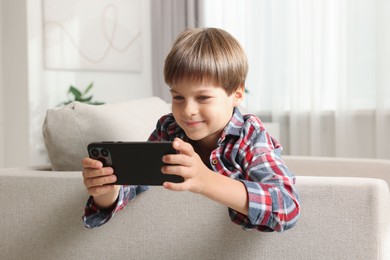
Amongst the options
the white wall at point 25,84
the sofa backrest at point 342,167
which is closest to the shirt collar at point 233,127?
the sofa backrest at point 342,167

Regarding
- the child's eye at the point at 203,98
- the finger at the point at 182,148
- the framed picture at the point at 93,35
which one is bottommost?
the finger at the point at 182,148

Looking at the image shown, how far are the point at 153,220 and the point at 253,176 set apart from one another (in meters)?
0.30

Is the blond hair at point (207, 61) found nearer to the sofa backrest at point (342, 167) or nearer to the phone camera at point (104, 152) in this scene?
the phone camera at point (104, 152)

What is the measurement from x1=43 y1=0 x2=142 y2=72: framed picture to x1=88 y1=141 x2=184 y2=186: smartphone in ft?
9.73

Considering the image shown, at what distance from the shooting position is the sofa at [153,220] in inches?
55.6

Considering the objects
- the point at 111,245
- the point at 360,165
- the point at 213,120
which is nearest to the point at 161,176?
the point at 213,120

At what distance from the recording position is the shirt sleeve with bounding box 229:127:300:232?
1305 millimetres

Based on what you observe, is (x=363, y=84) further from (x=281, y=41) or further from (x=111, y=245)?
(x=111, y=245)

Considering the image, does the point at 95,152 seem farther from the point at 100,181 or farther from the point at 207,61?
the point at 207,61

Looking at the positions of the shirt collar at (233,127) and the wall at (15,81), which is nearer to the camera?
the shirt collar at (233,127)

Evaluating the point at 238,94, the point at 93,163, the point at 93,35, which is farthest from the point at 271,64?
the point at 93,163

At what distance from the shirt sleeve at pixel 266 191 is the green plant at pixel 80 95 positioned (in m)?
2.74

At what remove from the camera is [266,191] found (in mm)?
1313

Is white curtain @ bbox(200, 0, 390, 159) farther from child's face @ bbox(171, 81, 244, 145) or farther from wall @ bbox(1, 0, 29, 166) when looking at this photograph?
child's face @ bbox(171, 81, 244, 145)
